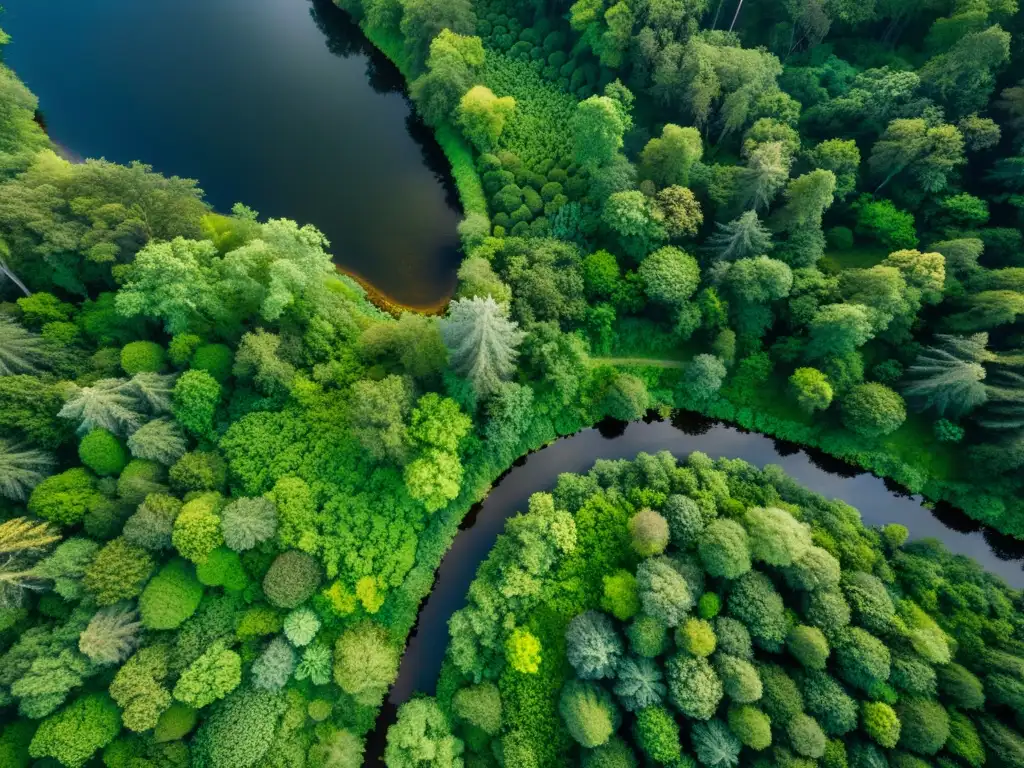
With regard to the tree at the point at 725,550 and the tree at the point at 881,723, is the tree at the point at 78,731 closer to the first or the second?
the tree at the point at 725,550

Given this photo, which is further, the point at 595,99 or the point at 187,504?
the point at 595,99

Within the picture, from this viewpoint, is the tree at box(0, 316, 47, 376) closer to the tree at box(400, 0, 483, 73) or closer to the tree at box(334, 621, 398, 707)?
the tree at box(334, 621, 398, 707)

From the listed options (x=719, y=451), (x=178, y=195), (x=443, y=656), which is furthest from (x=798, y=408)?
(x=178, y=195)

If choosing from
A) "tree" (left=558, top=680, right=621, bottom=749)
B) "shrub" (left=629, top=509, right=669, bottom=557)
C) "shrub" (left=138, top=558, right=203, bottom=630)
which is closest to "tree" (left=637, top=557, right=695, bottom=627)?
"shrub" (left=629, top=509, right=669, bottom=557)

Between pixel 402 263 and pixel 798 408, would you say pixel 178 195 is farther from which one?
pixel 798 408

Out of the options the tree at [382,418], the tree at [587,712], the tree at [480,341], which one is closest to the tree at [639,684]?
the tree at [587,712]

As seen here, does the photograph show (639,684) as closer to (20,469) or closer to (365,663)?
(365,663)
